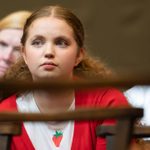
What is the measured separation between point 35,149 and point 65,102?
0.20m

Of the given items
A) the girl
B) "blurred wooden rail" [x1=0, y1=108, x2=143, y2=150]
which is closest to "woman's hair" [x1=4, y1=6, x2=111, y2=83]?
the girl

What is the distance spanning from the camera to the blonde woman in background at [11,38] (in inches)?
89.0

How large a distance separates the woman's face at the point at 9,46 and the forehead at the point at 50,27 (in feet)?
2.20

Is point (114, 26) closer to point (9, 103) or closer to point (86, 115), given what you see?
point (9, 103)

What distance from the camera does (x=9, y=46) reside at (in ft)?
7.62

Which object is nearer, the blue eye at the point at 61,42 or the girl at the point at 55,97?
the girl at the point at 55,97

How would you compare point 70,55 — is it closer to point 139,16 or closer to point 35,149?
point 35,149

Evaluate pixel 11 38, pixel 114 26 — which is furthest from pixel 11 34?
pixel 114 26

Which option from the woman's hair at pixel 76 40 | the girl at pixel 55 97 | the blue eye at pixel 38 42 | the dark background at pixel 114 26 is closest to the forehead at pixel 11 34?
the woman's hair at pixel 76 40

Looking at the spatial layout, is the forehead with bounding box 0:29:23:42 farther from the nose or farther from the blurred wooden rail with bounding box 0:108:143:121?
the blurred wooden rail with bounding box 0:108:143:121

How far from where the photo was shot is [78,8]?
349 centimetres

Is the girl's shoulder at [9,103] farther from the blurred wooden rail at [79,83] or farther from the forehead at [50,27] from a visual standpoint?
the blurred wooden rail at [79,83]

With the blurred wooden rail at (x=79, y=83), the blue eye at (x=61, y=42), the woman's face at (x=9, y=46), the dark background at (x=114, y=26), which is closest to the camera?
the blurred wooden rail at (x=79, y=83)

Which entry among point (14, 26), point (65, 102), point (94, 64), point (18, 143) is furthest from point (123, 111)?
point (14, 26)
